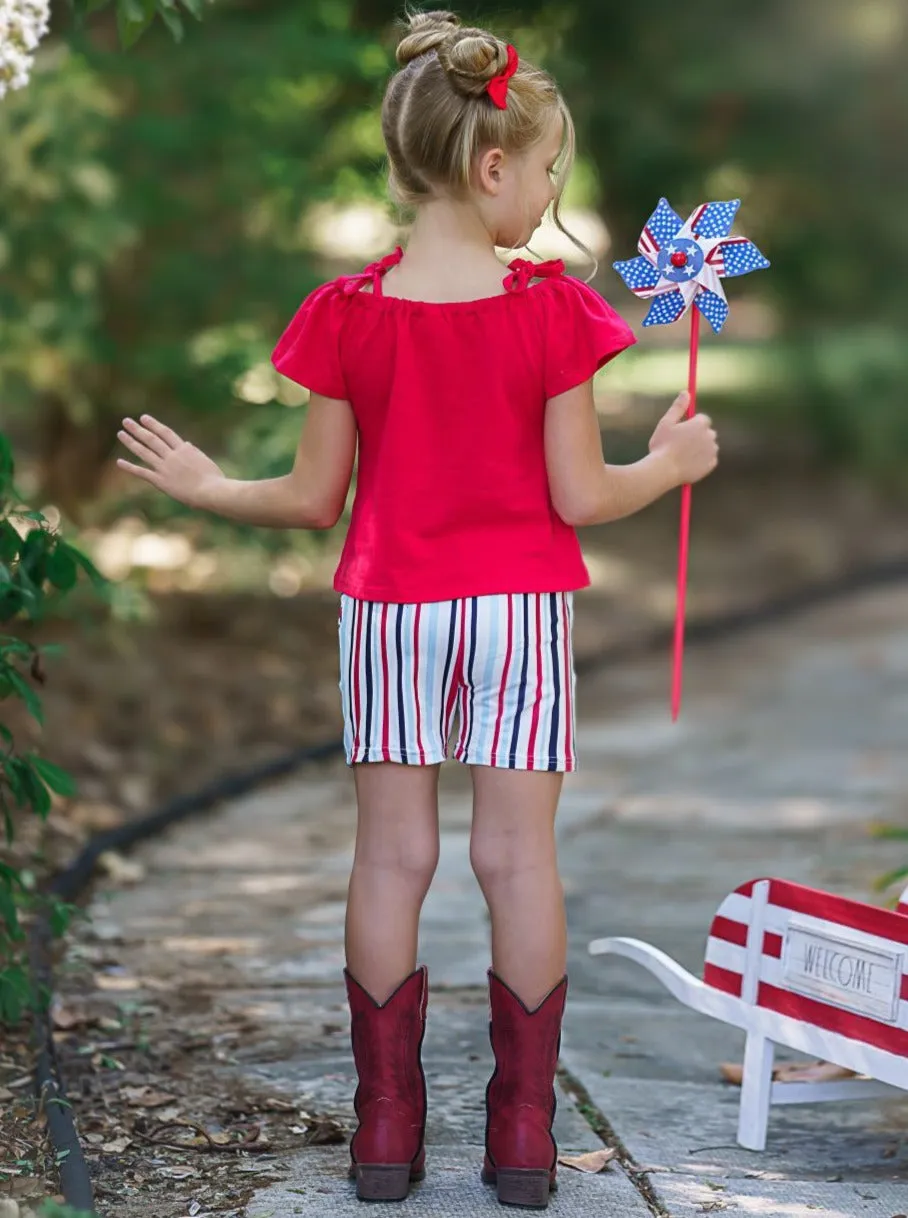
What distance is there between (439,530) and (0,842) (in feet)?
9.09

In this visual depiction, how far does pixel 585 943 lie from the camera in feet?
14.8

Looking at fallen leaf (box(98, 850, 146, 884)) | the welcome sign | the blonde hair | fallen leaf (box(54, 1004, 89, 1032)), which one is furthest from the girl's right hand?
fallen leaf (box(98, 850, 146, 884))

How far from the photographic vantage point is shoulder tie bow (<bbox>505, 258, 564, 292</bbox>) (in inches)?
107

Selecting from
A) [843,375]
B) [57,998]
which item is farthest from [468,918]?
[843,375]

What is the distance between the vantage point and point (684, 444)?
2902 millimetres

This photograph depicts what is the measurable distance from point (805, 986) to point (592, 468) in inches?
38.2

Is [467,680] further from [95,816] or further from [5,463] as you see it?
[95,816]

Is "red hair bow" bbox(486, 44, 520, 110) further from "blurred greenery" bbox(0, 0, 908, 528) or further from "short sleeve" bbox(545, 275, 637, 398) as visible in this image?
"blurred greenery" bbox(0, 0, 908, 528)

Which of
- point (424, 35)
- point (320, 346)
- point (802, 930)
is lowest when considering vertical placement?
point (802, 930)

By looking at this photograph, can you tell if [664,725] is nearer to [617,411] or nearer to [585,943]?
[585,943]

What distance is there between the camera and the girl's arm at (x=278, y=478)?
284 centimetres

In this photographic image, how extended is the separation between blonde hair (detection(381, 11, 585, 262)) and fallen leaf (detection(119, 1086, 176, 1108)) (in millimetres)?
1689

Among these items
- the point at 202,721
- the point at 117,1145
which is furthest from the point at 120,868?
the point at 117,1145

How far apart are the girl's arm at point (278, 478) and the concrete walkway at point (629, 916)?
3.46ft
